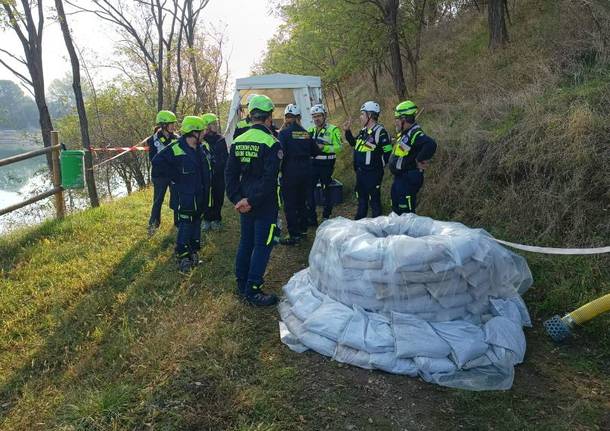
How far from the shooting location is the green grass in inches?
109

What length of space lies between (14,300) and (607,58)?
8.51 metres

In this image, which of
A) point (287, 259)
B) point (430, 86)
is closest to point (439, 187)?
point (287, 259)

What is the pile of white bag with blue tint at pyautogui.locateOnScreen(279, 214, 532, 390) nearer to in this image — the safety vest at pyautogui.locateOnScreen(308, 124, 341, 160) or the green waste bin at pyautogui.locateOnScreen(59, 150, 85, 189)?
the safety vest at pyautogui.locateOnScreen(308, 124, 341, 160)

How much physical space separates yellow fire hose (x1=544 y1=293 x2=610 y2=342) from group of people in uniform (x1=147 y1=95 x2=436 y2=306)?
7.27ft

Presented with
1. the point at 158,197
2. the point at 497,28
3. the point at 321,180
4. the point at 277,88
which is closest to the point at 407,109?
the point at 321,180

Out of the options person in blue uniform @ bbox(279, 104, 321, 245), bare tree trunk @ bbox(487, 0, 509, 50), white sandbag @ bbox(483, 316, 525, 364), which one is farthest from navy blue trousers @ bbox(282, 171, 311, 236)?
bare tree trunk @ bbox(487, 0, 509, 50)

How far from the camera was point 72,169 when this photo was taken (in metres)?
7.54

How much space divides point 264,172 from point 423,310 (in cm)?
192

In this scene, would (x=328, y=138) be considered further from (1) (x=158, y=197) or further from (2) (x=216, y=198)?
(1) (x=158, y=197)

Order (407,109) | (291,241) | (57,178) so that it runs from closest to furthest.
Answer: (407,109) → (291,241) → (57,178)

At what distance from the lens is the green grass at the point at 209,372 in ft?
9.07

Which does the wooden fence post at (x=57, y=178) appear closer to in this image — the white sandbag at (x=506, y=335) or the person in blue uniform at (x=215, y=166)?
the person in blue uniform at (x=215, y=166)

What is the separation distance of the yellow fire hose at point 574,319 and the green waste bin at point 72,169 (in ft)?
24.7

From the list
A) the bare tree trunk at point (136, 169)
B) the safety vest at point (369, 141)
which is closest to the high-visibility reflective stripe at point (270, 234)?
the safety vest at point (369, 141)
